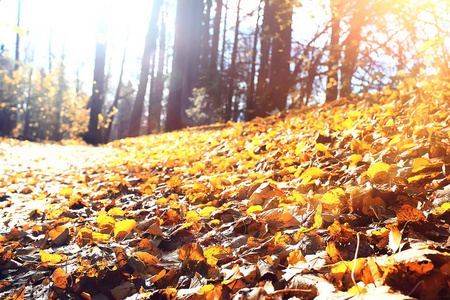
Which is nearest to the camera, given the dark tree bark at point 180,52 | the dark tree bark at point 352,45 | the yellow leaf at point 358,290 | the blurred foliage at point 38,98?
the yellow leaf at point 358,290

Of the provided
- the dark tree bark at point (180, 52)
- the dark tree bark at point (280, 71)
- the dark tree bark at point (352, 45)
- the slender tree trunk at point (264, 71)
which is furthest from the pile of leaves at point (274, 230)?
the dark tree bark at point (180, 52)

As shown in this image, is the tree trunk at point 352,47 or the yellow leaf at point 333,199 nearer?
the yellow leaf at point 333,199

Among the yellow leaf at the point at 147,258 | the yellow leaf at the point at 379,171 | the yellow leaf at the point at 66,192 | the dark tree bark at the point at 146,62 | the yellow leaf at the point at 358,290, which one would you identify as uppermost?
the dark tree bark at the point at 146,62

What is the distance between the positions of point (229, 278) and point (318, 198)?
2.53ft

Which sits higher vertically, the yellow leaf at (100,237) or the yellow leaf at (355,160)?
the yellow leaf at (355,160)

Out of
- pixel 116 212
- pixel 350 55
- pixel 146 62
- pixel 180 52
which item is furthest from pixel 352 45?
pixel 146 62

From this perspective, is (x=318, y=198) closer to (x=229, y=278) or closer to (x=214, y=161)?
(x=229, y=278)

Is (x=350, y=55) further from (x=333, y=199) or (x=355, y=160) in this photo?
(x=333, y=199)

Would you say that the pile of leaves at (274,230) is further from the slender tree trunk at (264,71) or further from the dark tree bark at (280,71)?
Result: the slender tree trunk at (264,71)

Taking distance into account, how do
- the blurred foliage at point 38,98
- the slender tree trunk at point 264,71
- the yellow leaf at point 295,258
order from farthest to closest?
1. the blurred foliage at point 38,98
2. the slender tree trunk at point 264,71
3. the yellow leaf at point 295,258

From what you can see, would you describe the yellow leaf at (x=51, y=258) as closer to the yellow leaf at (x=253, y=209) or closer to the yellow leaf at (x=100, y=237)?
the yellow leaf at (x=100, y=237)

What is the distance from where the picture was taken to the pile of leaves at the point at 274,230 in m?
1.09

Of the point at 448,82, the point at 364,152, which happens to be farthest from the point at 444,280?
the point at 448,82

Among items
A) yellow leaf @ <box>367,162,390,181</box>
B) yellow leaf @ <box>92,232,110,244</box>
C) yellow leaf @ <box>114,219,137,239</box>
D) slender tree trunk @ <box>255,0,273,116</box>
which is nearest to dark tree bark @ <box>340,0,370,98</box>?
yellow leaf @ <box>367,162,390,181</box>
